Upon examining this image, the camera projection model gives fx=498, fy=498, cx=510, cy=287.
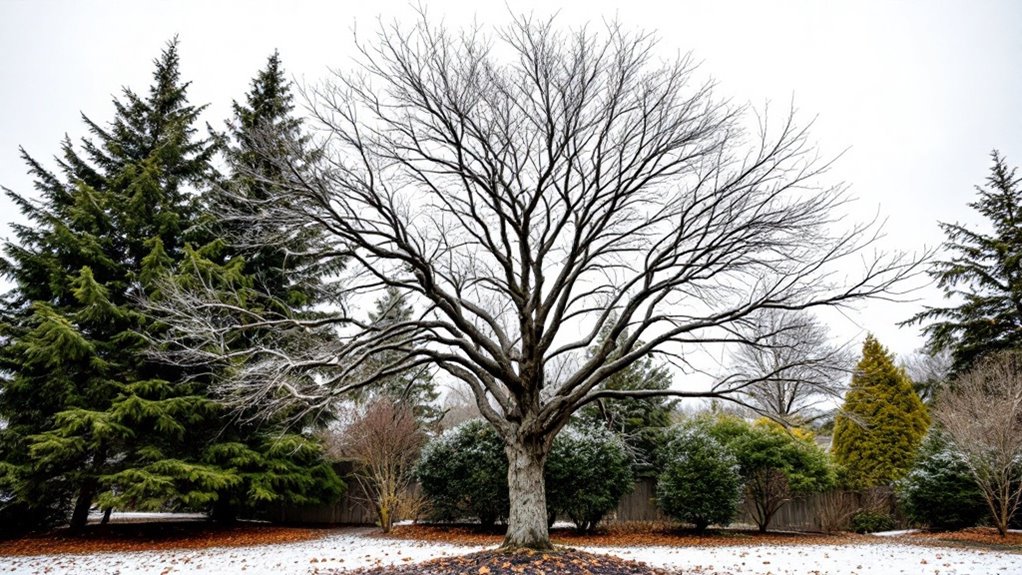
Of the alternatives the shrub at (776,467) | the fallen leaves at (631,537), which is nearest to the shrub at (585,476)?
the fallen leaves at (631,537)

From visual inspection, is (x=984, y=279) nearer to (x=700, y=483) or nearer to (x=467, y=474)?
(x=700, y=483)

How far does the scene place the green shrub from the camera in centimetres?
1426

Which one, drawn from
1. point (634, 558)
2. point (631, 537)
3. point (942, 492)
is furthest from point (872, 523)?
point (634, 558)

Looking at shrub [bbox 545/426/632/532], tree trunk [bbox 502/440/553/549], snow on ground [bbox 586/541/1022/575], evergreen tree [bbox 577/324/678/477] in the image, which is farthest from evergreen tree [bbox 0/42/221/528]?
evergreen tree [bbox 577/324/678/477]

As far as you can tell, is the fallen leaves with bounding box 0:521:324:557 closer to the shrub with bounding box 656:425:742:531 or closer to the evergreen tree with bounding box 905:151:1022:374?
the shrub with bounding box 656:425:742:531

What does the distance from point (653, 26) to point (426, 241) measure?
510 cm

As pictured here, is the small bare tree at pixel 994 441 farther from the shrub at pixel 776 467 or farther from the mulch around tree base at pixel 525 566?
the mulch around tree base at pixel 525 566

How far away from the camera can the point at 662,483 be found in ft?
42.5

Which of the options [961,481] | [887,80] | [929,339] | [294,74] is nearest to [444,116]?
[294,74]

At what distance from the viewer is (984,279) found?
58.7 feet

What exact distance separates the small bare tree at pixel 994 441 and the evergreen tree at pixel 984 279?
21.5ft

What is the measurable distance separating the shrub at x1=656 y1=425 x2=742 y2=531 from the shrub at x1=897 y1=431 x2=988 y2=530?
4.52 m

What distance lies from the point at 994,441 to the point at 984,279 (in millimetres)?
9848

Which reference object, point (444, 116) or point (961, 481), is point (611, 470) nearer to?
point (961, 481)
